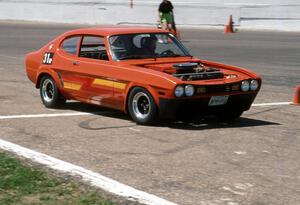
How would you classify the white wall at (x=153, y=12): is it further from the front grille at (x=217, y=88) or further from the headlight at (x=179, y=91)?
the headlight at (x=179, y=91)

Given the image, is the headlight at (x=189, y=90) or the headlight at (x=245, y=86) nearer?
the headlight at (x=189, y=90)

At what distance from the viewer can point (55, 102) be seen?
1055cm

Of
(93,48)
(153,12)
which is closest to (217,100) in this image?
(93,48)

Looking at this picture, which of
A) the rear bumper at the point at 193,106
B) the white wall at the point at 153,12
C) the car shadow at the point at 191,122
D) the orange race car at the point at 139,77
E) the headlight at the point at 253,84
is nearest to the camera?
the rear bumper at the point at 193,106

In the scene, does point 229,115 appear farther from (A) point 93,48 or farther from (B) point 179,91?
(A) point 93,48

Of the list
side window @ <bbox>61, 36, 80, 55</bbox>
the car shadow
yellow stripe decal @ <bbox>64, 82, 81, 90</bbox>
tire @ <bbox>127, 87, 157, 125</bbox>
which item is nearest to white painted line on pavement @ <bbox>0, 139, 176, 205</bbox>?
the car shadow

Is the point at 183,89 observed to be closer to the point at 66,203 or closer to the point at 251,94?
the point at 251,94

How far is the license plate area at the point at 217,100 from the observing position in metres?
8.91

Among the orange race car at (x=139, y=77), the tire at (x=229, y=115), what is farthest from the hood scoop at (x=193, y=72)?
the tire at (x=229, y=115)

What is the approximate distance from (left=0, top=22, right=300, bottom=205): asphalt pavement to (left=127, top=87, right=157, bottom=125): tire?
0.13 meters

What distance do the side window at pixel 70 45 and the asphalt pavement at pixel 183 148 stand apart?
92 centimetres

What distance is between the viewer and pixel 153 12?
39438 millimetres

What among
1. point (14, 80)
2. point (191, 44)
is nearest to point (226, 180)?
point (14, 80)

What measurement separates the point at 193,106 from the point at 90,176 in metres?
2.77
